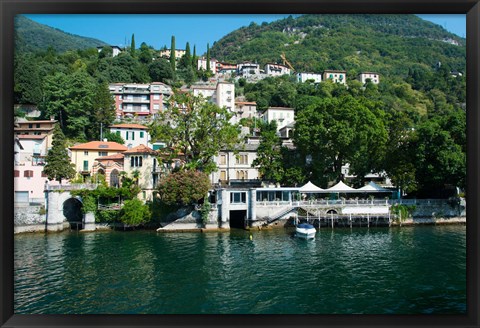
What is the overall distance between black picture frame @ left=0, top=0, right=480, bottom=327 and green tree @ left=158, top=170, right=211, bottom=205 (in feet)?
83.7

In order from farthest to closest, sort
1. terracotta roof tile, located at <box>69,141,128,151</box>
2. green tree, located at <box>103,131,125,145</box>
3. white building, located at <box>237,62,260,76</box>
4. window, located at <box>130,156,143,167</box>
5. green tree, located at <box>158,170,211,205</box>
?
white building, located at <box>237,62,260,76</box> → green tree, located at <box>103,131,125,145</box> → terracotta roof tile, located at <box>69,141,128,151</box> → window, located at <box>130,156,143,167</box> → green tree, located at <box>158,170,211,205</box>

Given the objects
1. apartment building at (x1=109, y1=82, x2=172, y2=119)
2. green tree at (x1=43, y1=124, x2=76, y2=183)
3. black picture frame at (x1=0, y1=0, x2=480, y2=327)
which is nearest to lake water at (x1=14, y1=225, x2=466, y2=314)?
black picture frame at (x1=0, y1=0, x2=480, y2=327)

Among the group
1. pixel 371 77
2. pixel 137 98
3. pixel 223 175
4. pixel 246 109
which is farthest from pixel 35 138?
pixel 371 77

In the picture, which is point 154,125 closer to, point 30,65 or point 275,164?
point 275,164

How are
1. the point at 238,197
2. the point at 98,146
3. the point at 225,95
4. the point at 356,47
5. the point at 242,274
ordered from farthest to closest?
the point at 356,47 → the point at 225,95 → the point at 98,146 → the point at 238,197 → the point at 242,274

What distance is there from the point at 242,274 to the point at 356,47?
154m

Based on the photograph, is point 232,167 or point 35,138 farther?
point 35,138

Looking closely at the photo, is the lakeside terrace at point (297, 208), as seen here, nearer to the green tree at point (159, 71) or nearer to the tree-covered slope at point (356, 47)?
the green tree at point (159, 71)

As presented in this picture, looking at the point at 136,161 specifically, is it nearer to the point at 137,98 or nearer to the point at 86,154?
the point at 86,154

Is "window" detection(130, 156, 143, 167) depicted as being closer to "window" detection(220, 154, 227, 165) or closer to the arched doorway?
the arched doorway

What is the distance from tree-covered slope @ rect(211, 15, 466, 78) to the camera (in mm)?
131875

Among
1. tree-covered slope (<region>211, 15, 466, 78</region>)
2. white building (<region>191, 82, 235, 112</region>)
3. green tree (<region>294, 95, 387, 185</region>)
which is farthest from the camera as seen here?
tree-covered slope (<region>211, 15, 466, 78</region>)
